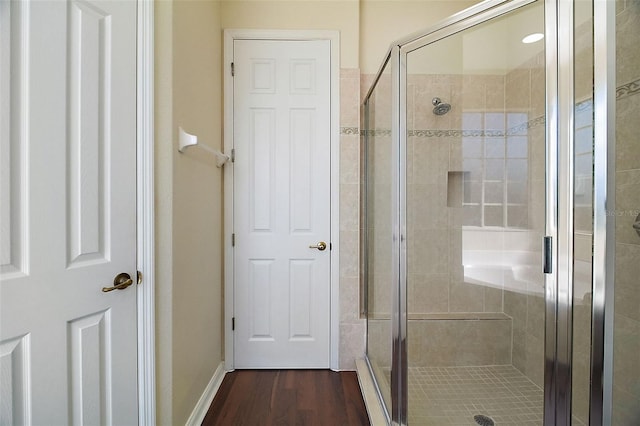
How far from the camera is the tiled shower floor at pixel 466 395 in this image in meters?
1.30

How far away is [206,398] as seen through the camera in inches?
64.9

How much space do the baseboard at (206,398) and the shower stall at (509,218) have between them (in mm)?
978

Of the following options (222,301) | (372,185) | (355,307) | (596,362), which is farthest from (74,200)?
(596,362)

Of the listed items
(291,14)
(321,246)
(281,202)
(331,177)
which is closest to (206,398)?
(321,246)

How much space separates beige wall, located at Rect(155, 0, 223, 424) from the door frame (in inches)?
3.1

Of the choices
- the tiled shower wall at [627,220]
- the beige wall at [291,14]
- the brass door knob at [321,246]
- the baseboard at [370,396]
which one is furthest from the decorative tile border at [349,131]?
the baseboard at [370,396]

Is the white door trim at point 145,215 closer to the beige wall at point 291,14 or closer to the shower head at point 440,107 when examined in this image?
the beige wall at point 291,14

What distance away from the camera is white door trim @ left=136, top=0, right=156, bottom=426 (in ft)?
3.78

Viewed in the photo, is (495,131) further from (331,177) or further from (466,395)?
(466,395)

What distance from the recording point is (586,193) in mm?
907

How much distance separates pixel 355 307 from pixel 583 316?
4.20 feet

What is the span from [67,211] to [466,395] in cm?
193

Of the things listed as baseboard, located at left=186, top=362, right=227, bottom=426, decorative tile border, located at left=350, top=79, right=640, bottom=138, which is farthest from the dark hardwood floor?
decorative tile border, located at left=350, top=79, right=640, bottom=138

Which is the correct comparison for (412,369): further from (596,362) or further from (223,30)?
(223,30)
